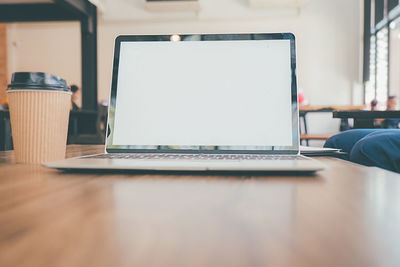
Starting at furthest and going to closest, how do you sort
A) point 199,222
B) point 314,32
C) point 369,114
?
point 314,32
point 369,114
point 199,222

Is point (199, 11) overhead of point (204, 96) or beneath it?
overhead

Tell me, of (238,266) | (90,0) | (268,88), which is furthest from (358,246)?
(90,0)

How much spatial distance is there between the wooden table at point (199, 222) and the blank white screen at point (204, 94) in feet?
0.63

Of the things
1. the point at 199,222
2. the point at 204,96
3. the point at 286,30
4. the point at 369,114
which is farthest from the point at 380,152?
the point at 286,30

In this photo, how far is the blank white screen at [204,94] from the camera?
0.48 metres

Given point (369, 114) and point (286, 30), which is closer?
point (369, 114)

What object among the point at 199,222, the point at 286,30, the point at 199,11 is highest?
the point at 199,11

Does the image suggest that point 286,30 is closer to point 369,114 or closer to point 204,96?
point 369,114

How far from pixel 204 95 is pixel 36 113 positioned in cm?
25

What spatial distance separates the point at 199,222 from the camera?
17 centimetres

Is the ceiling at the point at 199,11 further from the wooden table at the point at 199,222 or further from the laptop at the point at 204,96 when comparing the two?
the wooden table at the point at 199,222

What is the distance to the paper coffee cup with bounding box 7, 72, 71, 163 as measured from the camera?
0.42 metres

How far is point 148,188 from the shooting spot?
264 millimetres

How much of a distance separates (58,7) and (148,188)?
502 centimetres
